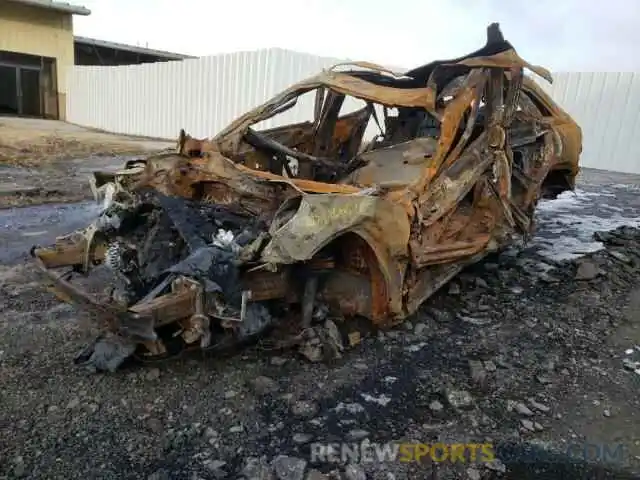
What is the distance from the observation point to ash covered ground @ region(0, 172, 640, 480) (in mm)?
2193

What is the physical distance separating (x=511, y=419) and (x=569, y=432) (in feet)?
0.87

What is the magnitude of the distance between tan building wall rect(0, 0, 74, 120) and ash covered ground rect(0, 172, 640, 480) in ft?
66.4

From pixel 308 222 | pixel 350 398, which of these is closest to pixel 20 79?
pixel 308 222

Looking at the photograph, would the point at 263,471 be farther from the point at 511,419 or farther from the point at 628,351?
the point at 628,351

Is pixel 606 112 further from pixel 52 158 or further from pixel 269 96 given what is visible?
pixel 52 158

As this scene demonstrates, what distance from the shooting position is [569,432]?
2.49 metres

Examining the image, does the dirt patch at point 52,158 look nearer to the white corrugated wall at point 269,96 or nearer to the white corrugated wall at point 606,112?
the white corrugated wall at point 269,96

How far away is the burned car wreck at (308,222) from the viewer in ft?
8.61

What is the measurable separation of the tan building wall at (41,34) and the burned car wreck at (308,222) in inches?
800

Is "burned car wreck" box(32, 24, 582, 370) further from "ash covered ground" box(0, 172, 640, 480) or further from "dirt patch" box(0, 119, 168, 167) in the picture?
"dirt patch" box(0, 119, 168, 167)

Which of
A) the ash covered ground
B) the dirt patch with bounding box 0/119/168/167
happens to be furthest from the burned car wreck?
the dirt patch with bounding box 0/119/168/167

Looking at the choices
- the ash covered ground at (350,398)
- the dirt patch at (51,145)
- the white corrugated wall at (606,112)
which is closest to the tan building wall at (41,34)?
the dirt patch at (51,145)

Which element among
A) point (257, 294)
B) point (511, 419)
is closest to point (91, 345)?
point (257, 294)

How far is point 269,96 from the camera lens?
12508 mm
